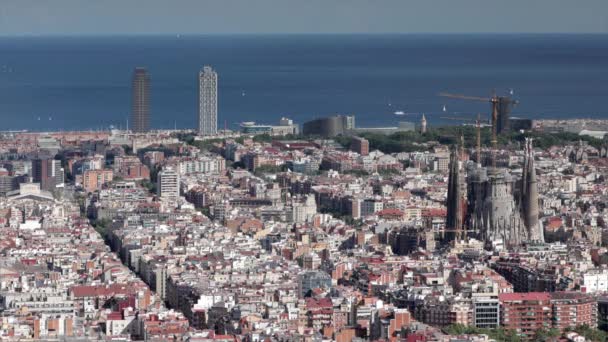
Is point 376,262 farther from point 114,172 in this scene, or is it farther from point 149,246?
point 114,172

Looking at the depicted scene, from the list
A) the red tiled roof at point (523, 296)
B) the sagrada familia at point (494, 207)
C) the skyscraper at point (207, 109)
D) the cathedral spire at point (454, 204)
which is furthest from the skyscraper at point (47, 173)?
the red tiled roof at point (523, 296)

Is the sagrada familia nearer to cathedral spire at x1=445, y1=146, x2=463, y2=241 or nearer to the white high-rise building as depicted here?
cathedral spire at x1=445, y1=146, x2=463, y2=241

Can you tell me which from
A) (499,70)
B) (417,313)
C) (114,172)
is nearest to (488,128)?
(114,172)

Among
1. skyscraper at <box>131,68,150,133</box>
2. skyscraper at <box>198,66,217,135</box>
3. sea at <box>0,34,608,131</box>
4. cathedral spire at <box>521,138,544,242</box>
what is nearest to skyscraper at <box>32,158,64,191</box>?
cathedral spire at <box>521,138,544,242</box>

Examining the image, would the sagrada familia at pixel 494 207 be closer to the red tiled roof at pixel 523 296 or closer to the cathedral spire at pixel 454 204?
the cathedral spire at pixel 454 204

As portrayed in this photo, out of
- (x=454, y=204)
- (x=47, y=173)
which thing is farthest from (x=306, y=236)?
(x=47, y=173)
